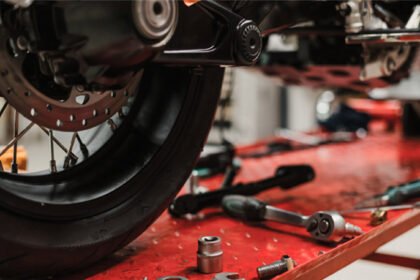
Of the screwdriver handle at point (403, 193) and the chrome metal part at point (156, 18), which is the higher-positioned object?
the chrome metal part at point (156, 18)

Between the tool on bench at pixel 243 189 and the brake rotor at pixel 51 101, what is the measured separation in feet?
1.03

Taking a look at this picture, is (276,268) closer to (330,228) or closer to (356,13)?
(330,228)

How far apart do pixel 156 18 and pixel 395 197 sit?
758 millimetres

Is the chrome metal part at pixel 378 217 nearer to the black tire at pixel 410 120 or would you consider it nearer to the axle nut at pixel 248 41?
the axle nut at pixel 248 41

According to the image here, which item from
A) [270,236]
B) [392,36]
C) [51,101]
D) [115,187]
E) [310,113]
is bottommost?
[310,113]

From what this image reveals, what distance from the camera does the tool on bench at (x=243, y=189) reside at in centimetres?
113

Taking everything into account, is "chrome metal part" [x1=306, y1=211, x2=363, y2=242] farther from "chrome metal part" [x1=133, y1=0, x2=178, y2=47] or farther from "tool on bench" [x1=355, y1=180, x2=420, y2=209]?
"chrome metal part" [x1=133, y1=0, x2=178, y2=47]

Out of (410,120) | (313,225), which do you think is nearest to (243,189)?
(313,225)

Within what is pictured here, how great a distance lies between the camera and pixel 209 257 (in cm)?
82

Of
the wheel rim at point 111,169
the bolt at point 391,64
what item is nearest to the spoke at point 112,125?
the wheel rim at point 111,169

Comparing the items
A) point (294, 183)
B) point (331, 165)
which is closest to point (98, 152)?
point (294, 183)

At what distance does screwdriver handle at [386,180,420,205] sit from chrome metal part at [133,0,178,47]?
2.37 feet

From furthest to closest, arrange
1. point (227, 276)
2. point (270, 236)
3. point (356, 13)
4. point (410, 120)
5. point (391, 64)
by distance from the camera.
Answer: point (410, 120) → point (391, 64) → point (356, 13) → point (270, 236) → point (227, 276)

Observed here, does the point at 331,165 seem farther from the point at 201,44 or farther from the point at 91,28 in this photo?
the point at 91,28
